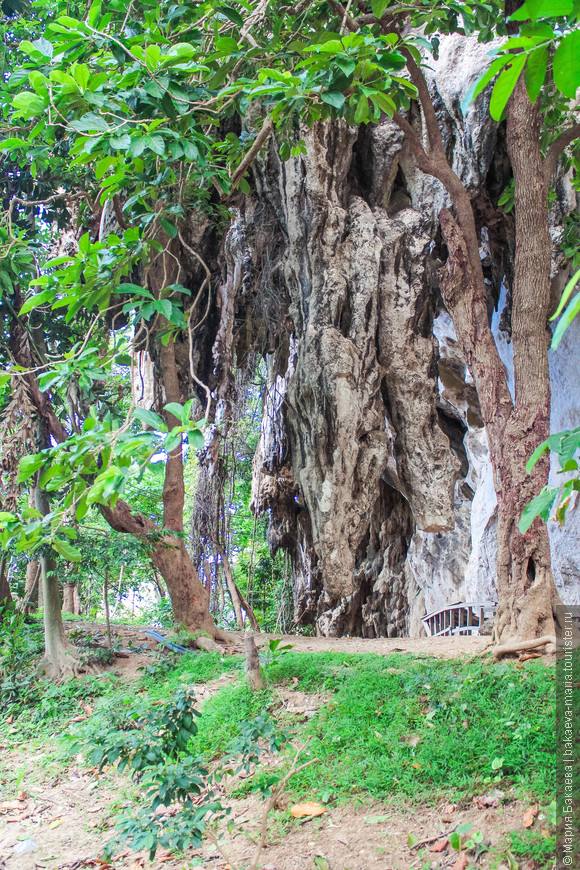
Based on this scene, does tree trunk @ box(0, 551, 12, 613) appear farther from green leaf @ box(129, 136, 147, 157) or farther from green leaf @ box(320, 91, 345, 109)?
green leaf @ box(320, 91, 345, 109)

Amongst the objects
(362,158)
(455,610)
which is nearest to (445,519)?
(455,610)

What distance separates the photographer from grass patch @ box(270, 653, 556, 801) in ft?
9.02

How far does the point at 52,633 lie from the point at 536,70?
5.60m

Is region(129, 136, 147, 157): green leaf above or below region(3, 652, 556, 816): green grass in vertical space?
above

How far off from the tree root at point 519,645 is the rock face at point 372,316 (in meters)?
3.34

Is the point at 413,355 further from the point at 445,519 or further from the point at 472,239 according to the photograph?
the point at 472,239

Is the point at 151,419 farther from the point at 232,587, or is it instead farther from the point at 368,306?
the point at 368,306

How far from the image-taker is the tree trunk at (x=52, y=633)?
529 cm

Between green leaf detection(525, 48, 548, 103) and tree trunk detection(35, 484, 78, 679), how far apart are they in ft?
16.9

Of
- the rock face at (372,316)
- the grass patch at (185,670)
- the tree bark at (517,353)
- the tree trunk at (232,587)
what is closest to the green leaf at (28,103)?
the tree bark at (517,353)

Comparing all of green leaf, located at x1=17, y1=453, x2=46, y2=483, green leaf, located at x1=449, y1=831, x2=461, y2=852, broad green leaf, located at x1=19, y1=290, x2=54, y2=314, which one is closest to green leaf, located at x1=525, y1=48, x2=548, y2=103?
green leaf, located at x1=17, y1=453, x2=46, y2=483

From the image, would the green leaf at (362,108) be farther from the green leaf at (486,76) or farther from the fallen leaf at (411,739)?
the fallen leaf at (411,739)

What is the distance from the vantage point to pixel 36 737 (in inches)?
174

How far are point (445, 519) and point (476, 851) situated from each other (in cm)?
552
